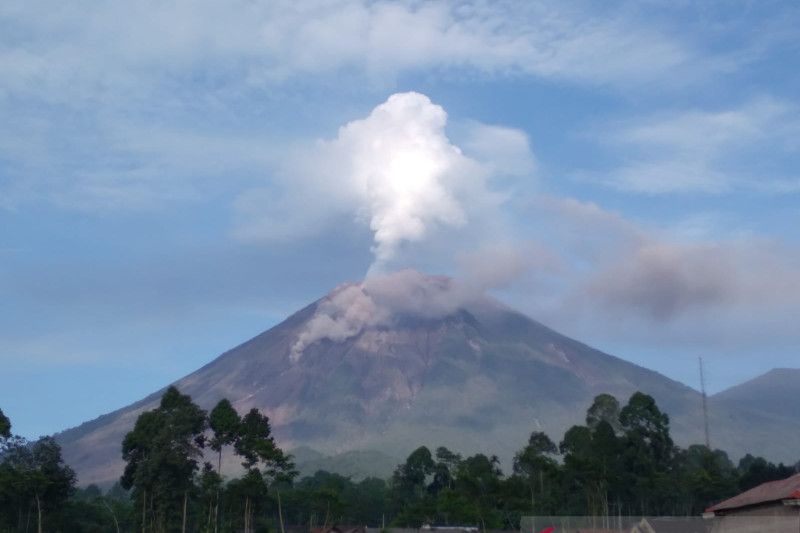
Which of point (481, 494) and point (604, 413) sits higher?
point (604, 413)

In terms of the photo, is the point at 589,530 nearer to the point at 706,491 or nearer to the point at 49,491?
the point at 49,491

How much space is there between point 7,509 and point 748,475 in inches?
1903

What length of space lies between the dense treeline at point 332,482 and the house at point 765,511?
37171 mm

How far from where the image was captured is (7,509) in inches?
2234

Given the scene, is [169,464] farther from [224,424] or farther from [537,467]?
[537,467]

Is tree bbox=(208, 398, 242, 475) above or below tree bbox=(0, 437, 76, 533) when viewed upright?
above

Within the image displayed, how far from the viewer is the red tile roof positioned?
21.2 metres

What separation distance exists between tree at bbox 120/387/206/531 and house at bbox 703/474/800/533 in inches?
1491

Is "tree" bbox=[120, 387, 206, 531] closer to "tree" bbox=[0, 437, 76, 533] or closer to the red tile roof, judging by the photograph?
"tree" bbox=[0, 437, 76, 533]

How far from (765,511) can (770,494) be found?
0.41 m

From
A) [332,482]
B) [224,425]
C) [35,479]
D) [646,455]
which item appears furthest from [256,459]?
[646,455]

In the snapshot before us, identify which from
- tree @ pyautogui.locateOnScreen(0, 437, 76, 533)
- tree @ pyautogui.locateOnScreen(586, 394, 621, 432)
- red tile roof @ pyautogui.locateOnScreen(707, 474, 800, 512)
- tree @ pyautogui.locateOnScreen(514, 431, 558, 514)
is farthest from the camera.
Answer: tree @ pyautogui.locateOnScreen(586, 394, 621, 432)

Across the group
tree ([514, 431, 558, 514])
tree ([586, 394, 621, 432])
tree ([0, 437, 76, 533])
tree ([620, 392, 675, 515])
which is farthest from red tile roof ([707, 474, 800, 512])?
tree ([586, 394, 621, 432])

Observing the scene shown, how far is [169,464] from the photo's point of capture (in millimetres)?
56656
